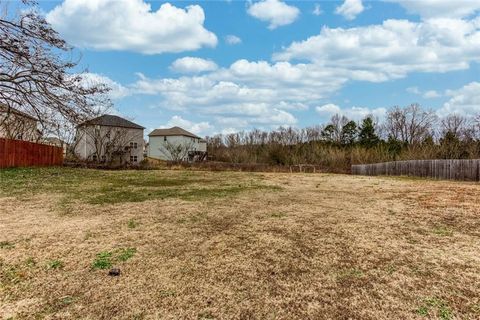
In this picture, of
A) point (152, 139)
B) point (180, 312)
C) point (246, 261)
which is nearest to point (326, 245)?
point (246, 261)

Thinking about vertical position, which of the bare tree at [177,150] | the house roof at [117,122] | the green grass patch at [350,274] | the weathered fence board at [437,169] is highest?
the house roof at [117,122]

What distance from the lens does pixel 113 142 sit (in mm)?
33938

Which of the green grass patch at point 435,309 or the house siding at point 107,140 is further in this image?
the house siding at point 107,140

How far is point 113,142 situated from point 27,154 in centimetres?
1771

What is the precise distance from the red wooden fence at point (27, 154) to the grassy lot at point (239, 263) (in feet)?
32.5

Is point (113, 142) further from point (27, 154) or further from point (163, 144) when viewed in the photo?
point (27, 154)

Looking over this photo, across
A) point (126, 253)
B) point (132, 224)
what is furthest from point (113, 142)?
point (126, 253)

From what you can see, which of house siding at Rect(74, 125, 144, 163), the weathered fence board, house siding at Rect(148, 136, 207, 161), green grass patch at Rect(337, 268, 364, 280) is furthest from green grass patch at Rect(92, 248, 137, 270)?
house siding at Rect(148, 136, 207, 161)

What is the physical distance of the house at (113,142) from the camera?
1329 inches

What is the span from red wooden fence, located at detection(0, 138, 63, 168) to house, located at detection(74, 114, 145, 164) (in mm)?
11590

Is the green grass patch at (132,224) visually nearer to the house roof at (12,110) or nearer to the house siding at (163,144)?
the house roof at (12,110)

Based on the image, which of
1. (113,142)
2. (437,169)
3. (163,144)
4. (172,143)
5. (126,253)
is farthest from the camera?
(163,144)

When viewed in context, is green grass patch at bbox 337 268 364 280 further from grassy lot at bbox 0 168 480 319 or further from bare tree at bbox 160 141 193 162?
bare tree at bbox 160 141 193 162

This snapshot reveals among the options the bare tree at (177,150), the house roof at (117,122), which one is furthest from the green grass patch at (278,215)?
the bare tree at (177,150)
